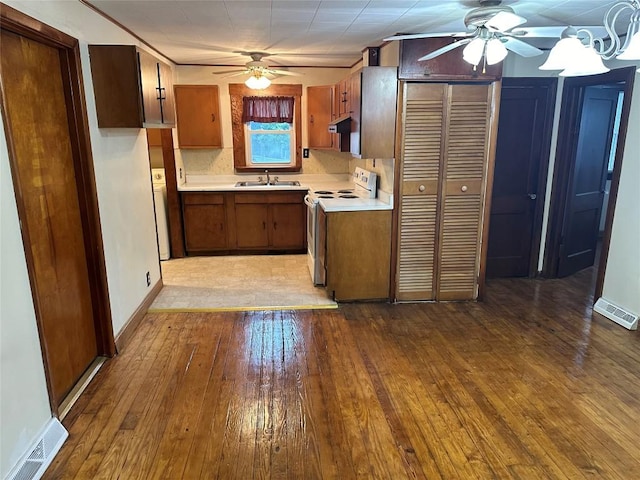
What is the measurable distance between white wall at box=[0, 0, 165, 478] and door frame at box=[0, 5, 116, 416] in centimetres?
5

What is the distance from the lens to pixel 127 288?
3.33 meters

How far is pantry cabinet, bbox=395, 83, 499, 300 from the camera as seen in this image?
3.58 m

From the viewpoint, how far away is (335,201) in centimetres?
398

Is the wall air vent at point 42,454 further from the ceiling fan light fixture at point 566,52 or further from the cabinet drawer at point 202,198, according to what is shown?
the cabinet drawer at point 202,198

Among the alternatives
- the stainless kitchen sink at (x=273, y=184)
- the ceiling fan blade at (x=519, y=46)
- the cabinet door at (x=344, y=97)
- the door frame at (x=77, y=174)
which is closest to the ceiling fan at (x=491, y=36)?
the ceiling fan blade at (x=519, y=46)

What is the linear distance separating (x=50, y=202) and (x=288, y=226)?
3228 mm

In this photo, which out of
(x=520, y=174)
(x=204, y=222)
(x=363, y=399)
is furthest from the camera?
(x=204, y=222)

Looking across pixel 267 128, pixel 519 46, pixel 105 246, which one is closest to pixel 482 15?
pixel 519 46

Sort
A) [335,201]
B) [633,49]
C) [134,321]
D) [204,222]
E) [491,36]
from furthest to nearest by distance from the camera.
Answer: [204,222] < [335,201] < [134,321] < [491,36] < [633,49]

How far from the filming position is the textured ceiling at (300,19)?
2727mm

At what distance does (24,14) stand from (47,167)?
30.0 inches

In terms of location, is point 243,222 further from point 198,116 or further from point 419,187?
point 419,187

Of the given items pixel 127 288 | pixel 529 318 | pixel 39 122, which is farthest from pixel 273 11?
pixel 529 318

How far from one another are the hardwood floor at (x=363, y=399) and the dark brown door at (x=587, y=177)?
3.79ft
